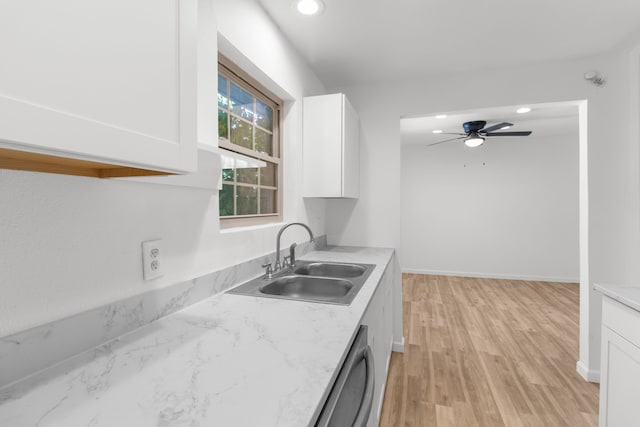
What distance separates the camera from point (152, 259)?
1009 millimetres

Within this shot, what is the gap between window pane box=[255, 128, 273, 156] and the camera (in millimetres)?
1940

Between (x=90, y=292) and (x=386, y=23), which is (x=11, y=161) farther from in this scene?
(x=386, y=23)

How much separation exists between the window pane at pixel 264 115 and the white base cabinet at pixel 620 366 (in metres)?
2.03

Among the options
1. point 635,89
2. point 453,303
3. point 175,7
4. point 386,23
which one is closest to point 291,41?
point 386,23

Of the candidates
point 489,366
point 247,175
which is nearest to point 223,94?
point 247,175

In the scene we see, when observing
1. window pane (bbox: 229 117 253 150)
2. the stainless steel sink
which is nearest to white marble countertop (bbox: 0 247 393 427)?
the stainless steel sink

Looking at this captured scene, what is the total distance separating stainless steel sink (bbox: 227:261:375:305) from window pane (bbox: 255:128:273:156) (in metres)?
0.77

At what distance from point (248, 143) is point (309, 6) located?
0.82 metres

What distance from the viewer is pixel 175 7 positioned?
26.9 inches

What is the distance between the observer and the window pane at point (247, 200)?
1.74m

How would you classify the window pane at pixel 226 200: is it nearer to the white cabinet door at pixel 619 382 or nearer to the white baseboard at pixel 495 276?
the white cabinet door at pixel 619 382

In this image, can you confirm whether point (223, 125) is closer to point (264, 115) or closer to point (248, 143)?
point (248, 143)

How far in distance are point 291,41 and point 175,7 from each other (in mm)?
1583

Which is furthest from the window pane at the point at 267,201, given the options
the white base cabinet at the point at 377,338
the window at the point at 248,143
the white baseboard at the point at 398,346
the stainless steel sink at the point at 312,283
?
the white baseboard at the point at 398,346
